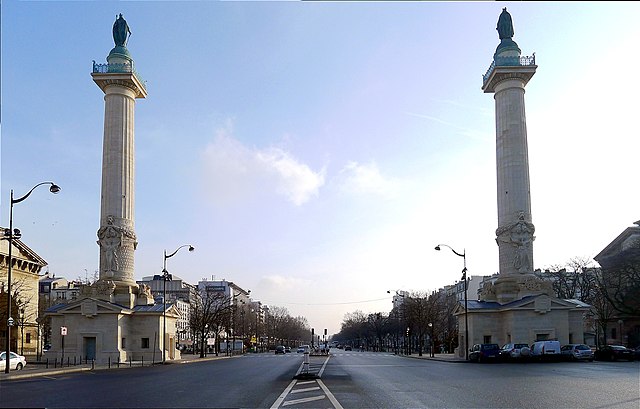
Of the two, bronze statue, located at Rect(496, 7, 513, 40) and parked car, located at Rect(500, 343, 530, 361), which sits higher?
bronze statue, located at Rect(496, 7, 513, 40)

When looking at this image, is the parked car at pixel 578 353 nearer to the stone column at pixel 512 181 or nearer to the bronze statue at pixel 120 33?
the stone column at pixel 512 181

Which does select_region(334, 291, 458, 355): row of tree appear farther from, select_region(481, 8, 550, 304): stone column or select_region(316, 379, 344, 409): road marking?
select_region(316, 379, 344, 409): road marking

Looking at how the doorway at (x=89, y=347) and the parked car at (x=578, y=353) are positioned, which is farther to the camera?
the doorway at (x=89, y=347)

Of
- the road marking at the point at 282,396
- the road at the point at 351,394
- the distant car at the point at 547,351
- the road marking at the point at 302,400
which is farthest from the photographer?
the distant car at the point at 547,351

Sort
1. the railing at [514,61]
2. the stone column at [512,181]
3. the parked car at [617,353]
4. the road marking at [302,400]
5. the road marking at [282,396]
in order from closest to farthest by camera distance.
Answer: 1. the road marking at [282,396]
2. the road marking at [302,400]
3. the parked car at [617,353]
4. the stone column at [512,181]
5. the railing at [514,61]

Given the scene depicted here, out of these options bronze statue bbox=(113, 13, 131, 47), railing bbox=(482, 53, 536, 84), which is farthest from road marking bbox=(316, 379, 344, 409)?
bronze statue bbox=(113, 13, 131, 47)

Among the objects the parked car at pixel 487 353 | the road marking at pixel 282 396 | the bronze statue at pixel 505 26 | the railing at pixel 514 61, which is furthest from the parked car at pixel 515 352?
the bronze statue at pixel 505 26

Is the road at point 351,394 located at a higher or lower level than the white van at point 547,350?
higher

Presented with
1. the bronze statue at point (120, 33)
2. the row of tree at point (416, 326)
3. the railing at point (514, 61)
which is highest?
the bronze statue at point (120, 33)

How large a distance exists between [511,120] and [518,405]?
54.3 meters

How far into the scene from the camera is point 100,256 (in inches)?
2633

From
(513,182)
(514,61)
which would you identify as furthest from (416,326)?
(514,61)

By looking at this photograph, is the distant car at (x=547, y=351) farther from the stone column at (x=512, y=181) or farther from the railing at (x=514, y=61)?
the railing at (x=514, y=61)

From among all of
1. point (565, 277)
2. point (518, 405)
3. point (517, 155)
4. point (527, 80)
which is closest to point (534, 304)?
point (517, 155)
